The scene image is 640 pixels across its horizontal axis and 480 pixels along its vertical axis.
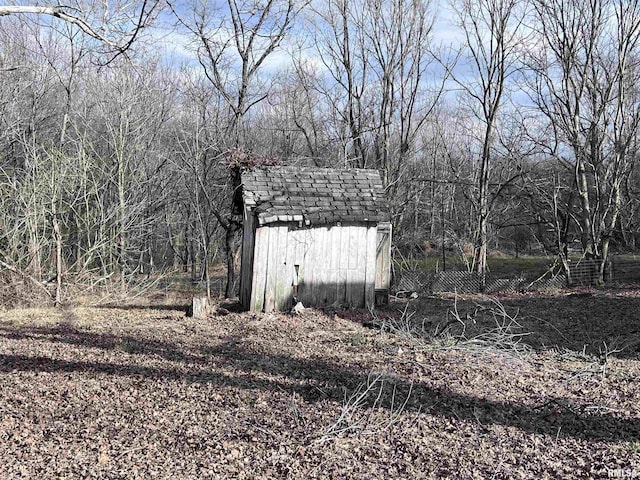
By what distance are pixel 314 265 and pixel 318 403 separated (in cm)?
607

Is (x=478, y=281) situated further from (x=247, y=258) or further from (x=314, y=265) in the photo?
(x=247, y=258)

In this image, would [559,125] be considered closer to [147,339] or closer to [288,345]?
[288,345]

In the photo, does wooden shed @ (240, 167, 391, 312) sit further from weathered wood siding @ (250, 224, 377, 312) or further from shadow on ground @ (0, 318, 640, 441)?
shadow on ground @ (0, 318, 640, 441)

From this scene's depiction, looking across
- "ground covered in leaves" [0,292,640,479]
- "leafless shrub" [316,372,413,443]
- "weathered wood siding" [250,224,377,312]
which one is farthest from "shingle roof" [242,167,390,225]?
"leafless shrub" [316,372,413,443]

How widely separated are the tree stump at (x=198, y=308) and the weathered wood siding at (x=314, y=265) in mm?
1025

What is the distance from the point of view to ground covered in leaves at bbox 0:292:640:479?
4.24 m

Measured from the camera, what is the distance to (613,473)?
4.02 meters

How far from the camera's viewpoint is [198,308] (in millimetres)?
11203

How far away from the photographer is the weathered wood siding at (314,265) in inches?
439

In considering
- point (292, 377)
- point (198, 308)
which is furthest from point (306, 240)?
point (292, 377)

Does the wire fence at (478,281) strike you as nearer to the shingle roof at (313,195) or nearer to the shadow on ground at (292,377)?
the shingle roof at (313,195)

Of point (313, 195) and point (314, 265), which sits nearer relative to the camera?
point (314, 265)

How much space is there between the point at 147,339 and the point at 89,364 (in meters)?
1.64

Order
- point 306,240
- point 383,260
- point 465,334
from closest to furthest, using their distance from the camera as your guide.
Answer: point 465,334 → point 306,240 → point 383,260
